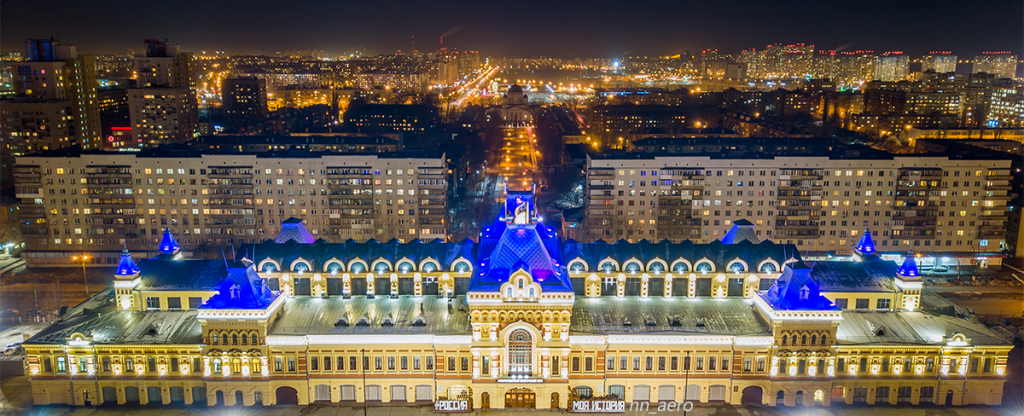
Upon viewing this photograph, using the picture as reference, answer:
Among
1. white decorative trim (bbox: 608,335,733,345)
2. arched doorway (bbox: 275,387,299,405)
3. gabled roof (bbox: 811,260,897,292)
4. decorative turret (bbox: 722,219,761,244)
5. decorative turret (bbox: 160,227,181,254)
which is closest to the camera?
white decorative trim (bbox: 608,335,733,345)

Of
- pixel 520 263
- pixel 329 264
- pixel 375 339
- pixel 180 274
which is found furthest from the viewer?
pixel 180 274

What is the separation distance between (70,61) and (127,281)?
118 meters

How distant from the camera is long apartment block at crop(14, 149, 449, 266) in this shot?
4707 inches

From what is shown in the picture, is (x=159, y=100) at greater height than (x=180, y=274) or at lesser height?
greater

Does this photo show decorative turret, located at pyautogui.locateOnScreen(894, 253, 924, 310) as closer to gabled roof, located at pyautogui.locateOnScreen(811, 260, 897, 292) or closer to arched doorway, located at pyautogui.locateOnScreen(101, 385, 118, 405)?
gabled roof, located at pyautogui.locateOnScreen(811, 260, 897, 292)

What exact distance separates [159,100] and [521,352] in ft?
498

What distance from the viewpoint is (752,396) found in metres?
75.0

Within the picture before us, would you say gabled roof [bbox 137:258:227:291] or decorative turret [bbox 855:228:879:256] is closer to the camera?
gabled roof [bbox 137:258:227:291]

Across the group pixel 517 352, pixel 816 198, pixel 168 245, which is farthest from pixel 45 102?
pixel 816 198

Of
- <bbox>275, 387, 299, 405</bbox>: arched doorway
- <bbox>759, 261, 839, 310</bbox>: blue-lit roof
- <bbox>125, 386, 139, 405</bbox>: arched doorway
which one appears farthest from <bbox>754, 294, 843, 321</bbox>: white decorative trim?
<bbox>125, 386, 139, 405</bbox>: arched doorway

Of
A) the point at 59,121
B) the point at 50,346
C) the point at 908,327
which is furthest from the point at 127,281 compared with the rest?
the point at 59,121

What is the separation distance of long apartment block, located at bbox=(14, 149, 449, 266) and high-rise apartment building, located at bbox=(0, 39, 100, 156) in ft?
175

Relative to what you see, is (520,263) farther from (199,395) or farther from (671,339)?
(199,395)

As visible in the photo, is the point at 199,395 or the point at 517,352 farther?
the point at 199,395
